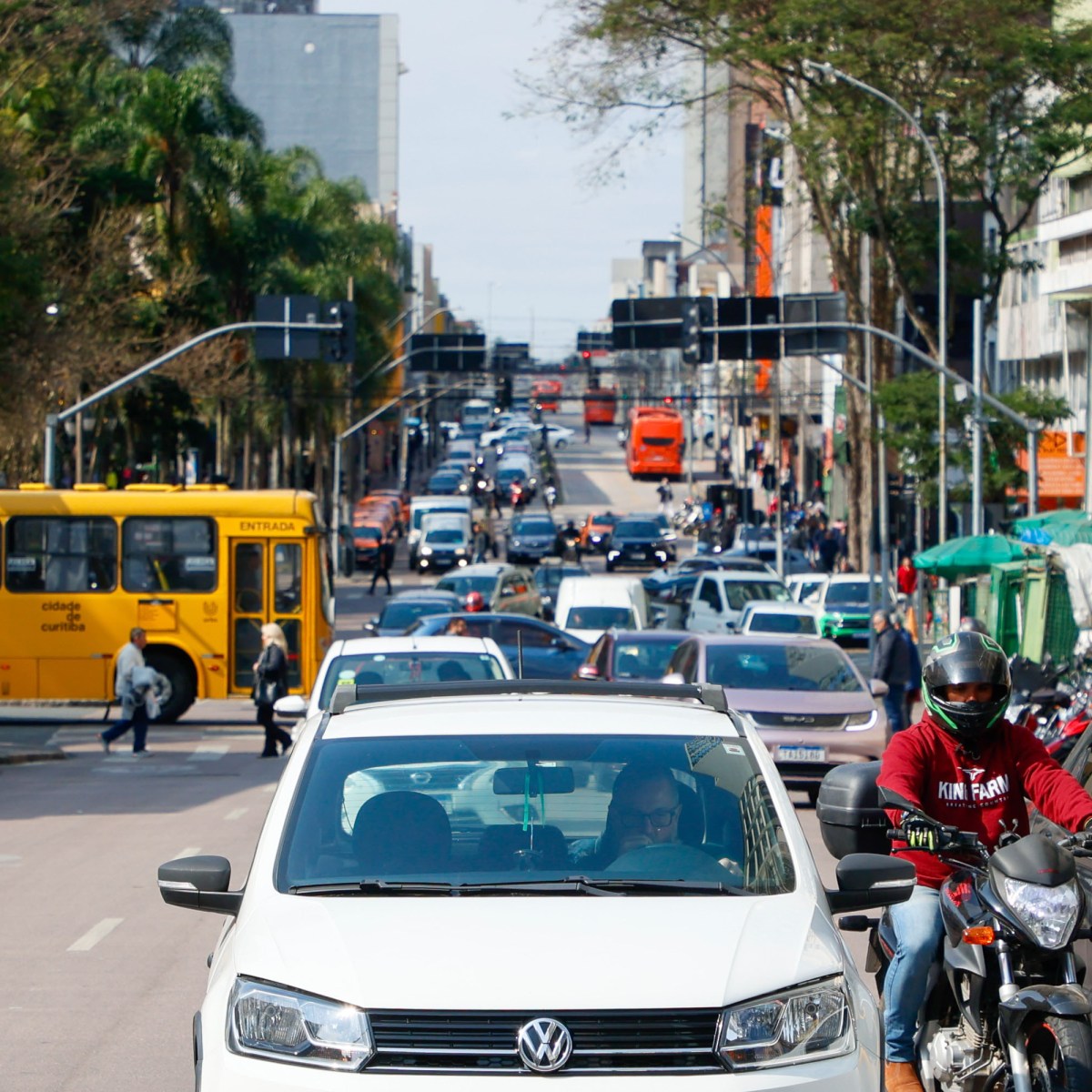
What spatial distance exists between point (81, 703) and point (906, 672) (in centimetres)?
1248

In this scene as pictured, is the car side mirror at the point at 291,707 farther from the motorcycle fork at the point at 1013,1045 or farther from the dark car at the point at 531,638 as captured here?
the dark car at the point at 531,638

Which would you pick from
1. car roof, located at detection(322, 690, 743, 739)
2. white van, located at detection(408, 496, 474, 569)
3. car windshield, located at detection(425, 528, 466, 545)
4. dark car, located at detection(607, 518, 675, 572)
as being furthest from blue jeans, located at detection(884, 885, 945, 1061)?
white van, located at detection(408, 496, 474, 569)

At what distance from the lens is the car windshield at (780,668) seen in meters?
18.3

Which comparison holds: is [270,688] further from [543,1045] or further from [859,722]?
[543,1045]

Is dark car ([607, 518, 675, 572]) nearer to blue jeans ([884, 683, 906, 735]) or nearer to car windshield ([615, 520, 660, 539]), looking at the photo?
car windshield ([615, 520, 660, 539])

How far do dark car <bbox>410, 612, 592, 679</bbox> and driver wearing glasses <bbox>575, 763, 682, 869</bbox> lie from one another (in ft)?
70.7

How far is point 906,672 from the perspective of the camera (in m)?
22.5

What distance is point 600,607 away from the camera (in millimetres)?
34844

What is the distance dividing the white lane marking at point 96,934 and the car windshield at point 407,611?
2052 centimetres

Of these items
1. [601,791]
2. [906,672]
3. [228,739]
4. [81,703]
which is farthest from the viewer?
[81,703]

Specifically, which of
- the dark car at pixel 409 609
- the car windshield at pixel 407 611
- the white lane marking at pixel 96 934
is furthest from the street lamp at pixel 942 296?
the white lane marking at pixel 96 934

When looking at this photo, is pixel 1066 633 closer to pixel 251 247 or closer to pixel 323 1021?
pixel 323 1021

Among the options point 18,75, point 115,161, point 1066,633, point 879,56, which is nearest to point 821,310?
point 879,56

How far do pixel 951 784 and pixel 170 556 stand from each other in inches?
911
